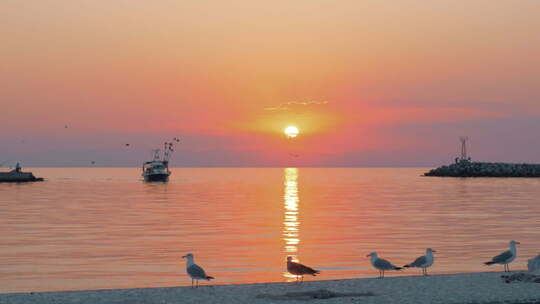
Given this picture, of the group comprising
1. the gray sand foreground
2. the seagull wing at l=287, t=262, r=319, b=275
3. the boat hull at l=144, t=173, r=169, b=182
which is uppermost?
the boat hull at l=144, t=173, r=169, b=182

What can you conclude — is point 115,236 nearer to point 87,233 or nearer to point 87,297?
point 87,233

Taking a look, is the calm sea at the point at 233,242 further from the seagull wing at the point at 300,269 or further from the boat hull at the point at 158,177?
the boat hull at the point at 158,177

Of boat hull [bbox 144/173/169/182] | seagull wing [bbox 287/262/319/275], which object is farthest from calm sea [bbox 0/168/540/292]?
boat hull [bbox 144/173/169/182]

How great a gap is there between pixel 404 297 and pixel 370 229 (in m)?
35.3

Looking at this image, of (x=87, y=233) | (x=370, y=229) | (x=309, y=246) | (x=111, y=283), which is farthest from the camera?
(x=370, y=229)

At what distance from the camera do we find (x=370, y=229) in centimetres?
5300

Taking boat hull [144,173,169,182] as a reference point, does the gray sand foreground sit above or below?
below

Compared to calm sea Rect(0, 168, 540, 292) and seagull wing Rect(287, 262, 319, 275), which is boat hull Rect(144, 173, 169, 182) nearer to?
calm sea Rect(0, 168, 540, 292)

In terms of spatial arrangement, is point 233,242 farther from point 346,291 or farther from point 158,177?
point 158,177

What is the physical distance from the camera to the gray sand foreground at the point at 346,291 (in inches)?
689

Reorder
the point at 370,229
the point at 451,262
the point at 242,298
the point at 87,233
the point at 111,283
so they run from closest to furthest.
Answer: the point at 242,298 → the point at 111,283 → the point at 451,262 → the point at 87,233 → the point at 370,229

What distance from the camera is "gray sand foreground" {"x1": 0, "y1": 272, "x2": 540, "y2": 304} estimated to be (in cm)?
1750

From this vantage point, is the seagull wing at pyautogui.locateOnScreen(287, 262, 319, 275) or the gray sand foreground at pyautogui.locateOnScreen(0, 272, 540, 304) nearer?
the gray sand foreground at pyautogui.locateOnScreen(0, 272, 540, 304)

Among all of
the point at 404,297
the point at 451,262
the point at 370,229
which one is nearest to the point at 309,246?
the point at 451,262
